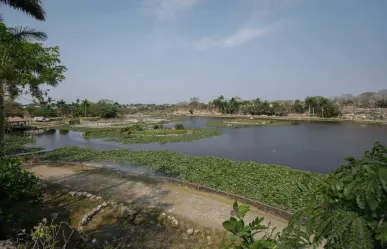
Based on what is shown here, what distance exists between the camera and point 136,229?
982cm

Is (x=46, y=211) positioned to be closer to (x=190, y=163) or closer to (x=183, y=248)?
(x=183, y=248)

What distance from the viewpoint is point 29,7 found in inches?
525

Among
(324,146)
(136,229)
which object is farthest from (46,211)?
(324,146)

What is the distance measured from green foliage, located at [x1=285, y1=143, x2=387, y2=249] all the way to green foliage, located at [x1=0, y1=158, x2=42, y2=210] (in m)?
8.37

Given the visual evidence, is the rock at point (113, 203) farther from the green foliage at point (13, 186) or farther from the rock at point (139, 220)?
the green foliage at point (13, 186)

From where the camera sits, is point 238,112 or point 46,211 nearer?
point 46,211

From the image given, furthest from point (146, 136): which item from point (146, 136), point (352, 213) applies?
point (352, 213)

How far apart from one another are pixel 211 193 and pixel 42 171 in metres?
12.2

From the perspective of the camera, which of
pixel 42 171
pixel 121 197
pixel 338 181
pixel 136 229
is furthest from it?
pixel 42 171

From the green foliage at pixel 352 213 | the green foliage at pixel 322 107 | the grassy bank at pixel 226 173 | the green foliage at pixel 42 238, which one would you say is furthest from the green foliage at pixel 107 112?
the green foliage at pixel 352 213

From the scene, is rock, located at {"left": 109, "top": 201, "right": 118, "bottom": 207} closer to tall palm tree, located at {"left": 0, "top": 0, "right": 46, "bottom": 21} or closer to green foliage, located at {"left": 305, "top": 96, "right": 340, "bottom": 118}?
tall palm tree, located at {"left": 0, "top": 0, "right": 46, "bottom": 21}

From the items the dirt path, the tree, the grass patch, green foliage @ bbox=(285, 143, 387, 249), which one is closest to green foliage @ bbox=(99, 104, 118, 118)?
the grass patch

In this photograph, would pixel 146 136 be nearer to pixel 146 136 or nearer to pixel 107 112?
pixel 146 136

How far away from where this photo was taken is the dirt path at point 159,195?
10.9m
